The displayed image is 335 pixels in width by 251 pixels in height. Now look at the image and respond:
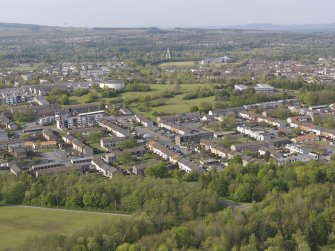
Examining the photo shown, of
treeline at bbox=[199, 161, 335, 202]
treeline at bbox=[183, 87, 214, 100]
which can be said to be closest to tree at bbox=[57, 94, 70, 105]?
treeline at bbox=[183, 87, 214, 100]

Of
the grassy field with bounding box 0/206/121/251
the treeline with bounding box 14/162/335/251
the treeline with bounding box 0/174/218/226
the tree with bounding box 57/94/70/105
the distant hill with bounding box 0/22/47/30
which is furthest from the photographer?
the distant hill with bounding box 0/22/47/30

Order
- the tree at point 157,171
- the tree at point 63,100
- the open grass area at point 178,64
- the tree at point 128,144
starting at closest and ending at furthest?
1. the tree at point 157,171
2. the tree at point 128,144
3. the tree at point 63,100
4. the open grass area at point 178,64

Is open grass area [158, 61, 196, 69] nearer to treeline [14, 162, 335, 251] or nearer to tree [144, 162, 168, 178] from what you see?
tree [144, 162, 168, 178]

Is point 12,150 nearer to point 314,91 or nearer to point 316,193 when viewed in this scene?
point 316,193

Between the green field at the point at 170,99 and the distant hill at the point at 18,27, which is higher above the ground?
the distant hill at the point at 18,27

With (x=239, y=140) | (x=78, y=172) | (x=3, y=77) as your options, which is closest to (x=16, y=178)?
(x=78, y=172)

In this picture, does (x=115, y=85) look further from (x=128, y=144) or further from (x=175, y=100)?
(x=128, y=144)

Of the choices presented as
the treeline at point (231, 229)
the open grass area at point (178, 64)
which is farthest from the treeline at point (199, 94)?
the treeline at point (231, 229)

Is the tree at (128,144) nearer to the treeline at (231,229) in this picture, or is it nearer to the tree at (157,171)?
the tree at (157,171)
